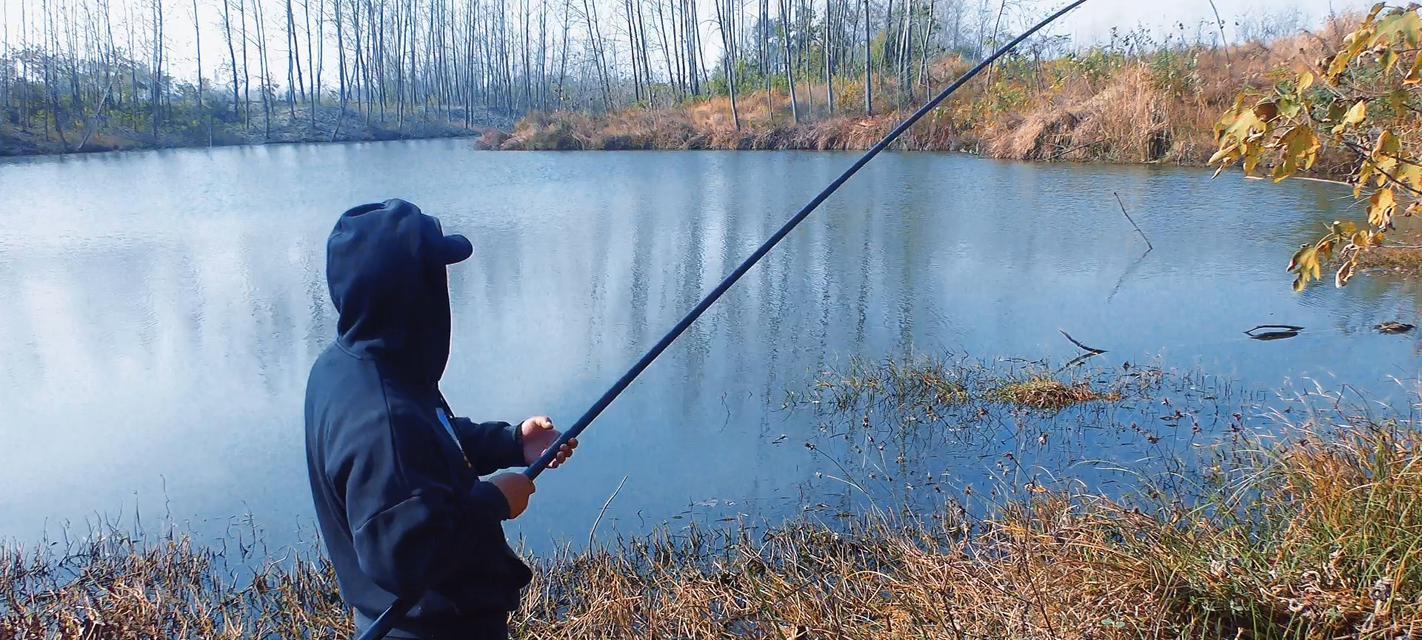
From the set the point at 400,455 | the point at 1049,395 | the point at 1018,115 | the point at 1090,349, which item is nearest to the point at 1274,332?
the point at 1090,349

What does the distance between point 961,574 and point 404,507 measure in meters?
1.27

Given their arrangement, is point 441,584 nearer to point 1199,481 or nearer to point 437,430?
point 437,430

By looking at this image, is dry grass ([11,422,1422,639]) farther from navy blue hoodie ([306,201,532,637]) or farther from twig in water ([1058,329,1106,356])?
twig in water ([1058,329,1106,356])

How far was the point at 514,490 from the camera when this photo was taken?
116 centimetres

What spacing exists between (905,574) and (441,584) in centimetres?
123

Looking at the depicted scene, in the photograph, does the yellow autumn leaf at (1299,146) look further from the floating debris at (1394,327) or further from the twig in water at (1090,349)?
the floating debris at (1394,327)

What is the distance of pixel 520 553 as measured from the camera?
247 cm

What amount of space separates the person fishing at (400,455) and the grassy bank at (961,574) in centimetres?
91

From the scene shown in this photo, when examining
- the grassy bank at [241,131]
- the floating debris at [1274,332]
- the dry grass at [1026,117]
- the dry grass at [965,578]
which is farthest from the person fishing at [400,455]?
the grassy bank at [241,131]

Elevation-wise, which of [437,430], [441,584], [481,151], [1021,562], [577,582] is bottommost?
[577,582]

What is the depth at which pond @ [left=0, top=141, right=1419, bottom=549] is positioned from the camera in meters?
2.94

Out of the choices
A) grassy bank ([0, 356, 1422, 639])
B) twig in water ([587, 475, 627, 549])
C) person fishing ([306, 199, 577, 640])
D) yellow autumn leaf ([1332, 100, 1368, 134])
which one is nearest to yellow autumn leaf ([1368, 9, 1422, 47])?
yellow autumn leaf ([1332, 100, 1368, 134])

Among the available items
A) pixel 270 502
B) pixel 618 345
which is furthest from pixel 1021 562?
pixel 618 345

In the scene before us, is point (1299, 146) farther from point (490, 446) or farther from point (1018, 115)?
point (1018, 115)
